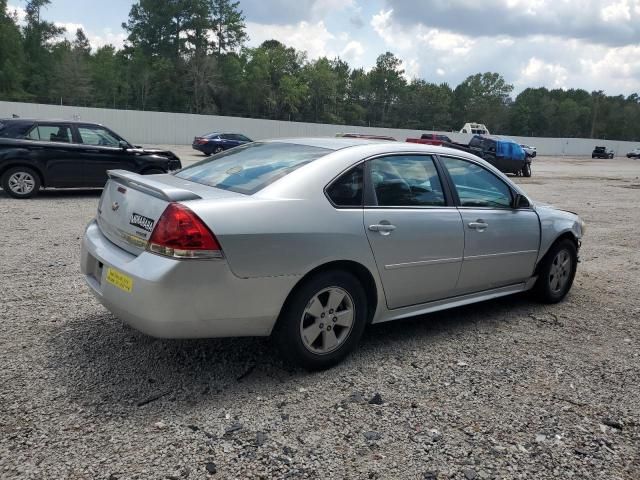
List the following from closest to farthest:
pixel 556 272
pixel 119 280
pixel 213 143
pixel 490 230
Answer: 1. pixel 119 280
2. pixel 490 230
3. pixel 556 272
4. pixel 213 143

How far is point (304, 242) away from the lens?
11.1 feet

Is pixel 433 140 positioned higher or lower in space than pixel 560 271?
higher

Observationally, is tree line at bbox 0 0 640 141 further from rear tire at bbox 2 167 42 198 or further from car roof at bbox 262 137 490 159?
car roof at bbox 262 137 490 159

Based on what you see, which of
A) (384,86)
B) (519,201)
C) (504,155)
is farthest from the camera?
(384,86)

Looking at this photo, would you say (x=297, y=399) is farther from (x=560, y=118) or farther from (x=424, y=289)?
(x=560, y=118)

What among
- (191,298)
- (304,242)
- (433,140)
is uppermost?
(433,140)

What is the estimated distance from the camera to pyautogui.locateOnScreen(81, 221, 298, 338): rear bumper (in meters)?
3.07

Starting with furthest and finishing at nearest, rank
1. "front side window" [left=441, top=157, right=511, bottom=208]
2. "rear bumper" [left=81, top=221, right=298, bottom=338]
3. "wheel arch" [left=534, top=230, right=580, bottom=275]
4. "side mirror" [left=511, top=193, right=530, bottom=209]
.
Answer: "wheel arch" [left=534, top=230, right=580, bottom=275]
"side mirror" [left=511, top=193, right=530, bottom=209]
"front side window" [left=441, top=157, right=511, bottom=208]
"rear bumper" [left=81, top=221, right=298, bottom=338]

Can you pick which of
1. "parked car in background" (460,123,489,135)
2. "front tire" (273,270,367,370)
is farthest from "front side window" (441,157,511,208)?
"parked car in background" (460,123,489,135)

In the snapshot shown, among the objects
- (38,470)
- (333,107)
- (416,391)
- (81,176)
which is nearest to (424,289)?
(416,391)

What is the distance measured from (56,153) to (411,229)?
30.1 ft

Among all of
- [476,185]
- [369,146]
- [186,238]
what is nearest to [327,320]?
[186,238]

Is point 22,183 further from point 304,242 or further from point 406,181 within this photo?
point 304,242

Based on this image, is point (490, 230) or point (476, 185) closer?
point (490, 230)
